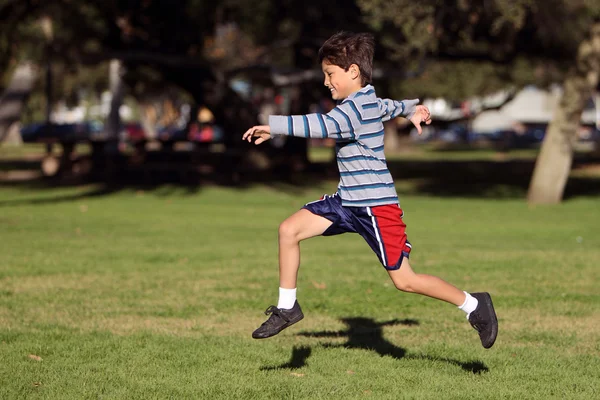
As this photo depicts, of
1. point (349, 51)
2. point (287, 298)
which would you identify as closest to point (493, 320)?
point (287, 298)

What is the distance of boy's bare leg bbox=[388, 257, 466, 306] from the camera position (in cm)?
595

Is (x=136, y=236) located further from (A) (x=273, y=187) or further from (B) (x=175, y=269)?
(A) (x=273, y=187)

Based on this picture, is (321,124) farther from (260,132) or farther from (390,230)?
(390,230)

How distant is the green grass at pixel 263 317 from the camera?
5.99 meters

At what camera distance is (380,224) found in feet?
19.3

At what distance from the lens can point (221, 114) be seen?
28391 mm

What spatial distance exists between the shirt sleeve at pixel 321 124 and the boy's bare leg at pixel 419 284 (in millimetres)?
901

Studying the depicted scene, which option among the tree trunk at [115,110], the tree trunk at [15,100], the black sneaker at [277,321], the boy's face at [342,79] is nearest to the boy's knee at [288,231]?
the black sneaker at [277,321]

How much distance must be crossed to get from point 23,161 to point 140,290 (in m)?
31.7

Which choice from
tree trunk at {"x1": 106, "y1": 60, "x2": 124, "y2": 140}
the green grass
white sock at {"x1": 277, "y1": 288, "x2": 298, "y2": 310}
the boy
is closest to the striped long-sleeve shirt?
the boy

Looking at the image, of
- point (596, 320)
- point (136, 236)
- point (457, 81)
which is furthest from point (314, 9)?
point (457, 81)

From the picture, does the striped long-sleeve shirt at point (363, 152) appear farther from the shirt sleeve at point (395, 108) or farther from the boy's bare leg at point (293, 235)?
the boy's bare leg at point (293, 235)

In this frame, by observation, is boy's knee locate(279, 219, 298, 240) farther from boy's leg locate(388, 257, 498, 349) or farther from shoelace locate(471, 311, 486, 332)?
shoelace locate(471, 311, 486, 332)

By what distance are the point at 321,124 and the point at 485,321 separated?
1.68 m
